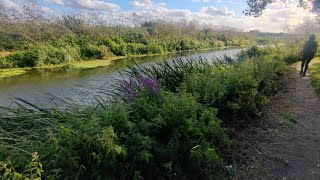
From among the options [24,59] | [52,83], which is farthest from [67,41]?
[52,83]

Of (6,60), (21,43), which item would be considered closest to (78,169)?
(6,60)

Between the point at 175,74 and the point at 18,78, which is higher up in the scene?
the point at 175,74

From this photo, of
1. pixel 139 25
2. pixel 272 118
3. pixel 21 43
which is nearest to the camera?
pixel 272 118

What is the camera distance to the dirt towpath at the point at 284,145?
14.4ft

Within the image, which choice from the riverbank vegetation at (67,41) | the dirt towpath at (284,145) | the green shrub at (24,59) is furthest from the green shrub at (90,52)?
the dirt towpath at (284,145)

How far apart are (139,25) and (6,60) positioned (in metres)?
29.8

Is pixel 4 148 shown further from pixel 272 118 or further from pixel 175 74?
pixel 272 118

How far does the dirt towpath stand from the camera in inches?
173

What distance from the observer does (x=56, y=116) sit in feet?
14.0

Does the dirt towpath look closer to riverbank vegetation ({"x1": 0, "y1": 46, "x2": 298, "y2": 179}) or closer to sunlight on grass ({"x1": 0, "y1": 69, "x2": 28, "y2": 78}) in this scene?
riverbank vegetation ({"x1": 0, "y1": 46, "x2": 298, "y2": 179})

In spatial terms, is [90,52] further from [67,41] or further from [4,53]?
[4,53]

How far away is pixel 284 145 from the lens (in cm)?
531

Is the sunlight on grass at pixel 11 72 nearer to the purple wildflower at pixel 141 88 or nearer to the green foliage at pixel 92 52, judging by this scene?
the green foliage at pixel 92 52

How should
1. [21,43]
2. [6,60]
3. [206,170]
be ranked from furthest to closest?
[21,43] → [6,60] → [206,170]
